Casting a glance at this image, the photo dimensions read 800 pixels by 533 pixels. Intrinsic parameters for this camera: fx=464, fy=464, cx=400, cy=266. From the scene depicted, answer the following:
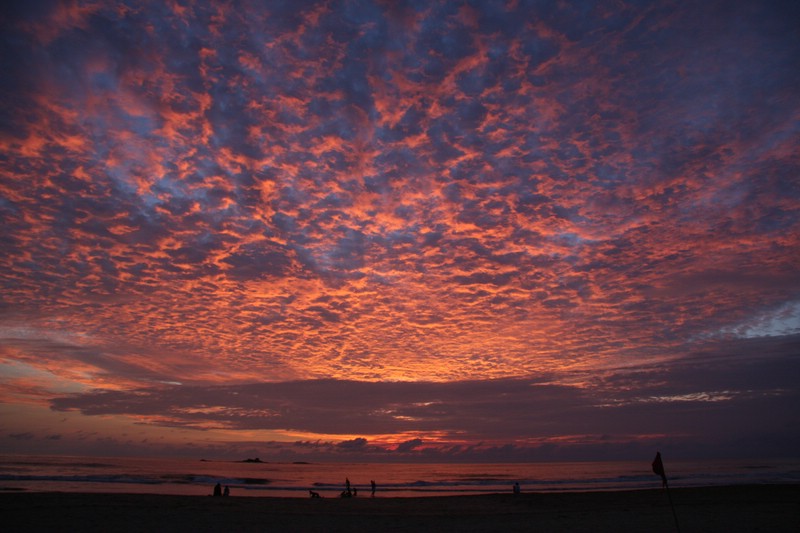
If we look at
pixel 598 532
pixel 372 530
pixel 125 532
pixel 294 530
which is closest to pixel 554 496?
pixel 598 532

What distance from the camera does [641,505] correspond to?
3134 centimetres

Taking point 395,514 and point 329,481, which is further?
point 329,481

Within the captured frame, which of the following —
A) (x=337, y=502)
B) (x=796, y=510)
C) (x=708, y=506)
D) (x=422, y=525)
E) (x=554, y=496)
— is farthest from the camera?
(x=554, y=496)

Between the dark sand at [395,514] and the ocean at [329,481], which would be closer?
the dark sand at [395,514]

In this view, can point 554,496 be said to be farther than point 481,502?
Yes

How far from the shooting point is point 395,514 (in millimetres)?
27641

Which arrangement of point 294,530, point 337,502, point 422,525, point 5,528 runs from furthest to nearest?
point 337,502
point 422,525
point 294,530
point 5,528

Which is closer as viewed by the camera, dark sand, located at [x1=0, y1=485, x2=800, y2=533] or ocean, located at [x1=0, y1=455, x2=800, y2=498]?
dark sand, located at [x1=0, y1=485, x2=800, y2=533]

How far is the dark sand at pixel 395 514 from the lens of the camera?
2156 cm

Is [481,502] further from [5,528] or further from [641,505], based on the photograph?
[5,528]

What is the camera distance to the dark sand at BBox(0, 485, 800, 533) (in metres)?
21.6

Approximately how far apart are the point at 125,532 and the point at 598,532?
20.4 metres

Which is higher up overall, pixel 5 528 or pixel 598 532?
pixel 5 528

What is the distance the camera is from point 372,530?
21578 millimetres
